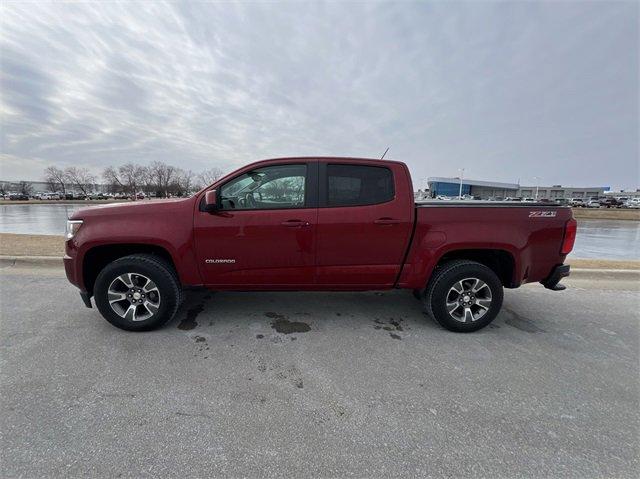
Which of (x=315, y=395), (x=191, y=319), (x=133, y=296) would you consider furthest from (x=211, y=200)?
(x=315, y=395)

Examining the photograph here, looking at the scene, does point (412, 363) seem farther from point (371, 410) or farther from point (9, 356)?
point (9, 356)

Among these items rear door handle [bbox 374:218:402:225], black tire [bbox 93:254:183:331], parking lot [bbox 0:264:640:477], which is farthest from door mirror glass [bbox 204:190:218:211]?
rear door handle [bbox 374:218:402:225]

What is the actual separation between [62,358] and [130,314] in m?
0.66

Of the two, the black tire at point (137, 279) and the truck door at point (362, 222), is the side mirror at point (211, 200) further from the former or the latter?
the truck door at point (362, 222)

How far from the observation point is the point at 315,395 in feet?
8.05

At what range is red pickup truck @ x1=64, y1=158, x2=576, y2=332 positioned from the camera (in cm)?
331

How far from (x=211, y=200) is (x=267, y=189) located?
60 cm

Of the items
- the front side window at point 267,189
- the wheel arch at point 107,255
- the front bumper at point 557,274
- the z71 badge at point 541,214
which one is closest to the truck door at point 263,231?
the front side window at point 267,189

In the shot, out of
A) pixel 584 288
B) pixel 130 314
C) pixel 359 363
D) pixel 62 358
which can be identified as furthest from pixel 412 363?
pixel 584 288

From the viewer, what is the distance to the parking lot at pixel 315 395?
1.89m

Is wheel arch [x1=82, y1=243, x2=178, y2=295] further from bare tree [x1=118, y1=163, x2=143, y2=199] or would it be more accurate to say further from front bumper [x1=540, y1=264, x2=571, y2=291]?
bare tree [x1=118, y1=163, x2=143, y2=199]

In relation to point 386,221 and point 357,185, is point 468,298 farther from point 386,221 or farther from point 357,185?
point 357,185

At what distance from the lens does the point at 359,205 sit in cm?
339

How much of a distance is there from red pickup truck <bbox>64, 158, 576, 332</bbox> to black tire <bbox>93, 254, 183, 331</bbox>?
11mm
